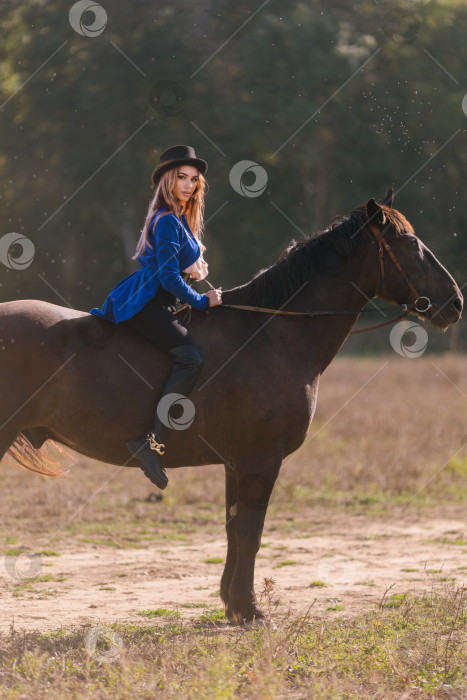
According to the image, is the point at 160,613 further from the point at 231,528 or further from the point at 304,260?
the point at 304,260

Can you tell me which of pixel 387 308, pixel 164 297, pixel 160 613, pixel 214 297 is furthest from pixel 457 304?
pixel 160 613

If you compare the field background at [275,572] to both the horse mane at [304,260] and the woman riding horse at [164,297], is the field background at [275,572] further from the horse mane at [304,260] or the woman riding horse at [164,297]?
the horse mane at [304,260]

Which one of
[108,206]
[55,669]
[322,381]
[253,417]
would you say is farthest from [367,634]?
[108,206]

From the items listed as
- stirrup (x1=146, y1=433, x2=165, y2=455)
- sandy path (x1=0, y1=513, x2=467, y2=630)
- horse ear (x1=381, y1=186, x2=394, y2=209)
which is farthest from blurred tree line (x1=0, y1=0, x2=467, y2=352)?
stirrup (x1=146, y1=433, x2=165, y2=455)

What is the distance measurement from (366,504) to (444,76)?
81.4ft

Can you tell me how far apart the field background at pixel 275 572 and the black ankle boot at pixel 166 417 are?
1039mm

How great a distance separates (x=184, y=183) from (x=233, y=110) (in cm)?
2386

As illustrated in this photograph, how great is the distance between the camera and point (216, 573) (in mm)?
7477

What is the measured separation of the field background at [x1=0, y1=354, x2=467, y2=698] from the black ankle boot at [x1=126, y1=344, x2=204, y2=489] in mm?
1039

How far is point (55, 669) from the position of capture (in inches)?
178

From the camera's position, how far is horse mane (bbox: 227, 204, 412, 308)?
601cm

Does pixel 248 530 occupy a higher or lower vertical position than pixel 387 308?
lower

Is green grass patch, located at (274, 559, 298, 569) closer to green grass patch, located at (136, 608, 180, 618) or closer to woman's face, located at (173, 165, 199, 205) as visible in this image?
green grass patch, located at (136, 608, 180, 618)

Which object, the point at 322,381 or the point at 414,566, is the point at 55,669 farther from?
the point at 322,381
